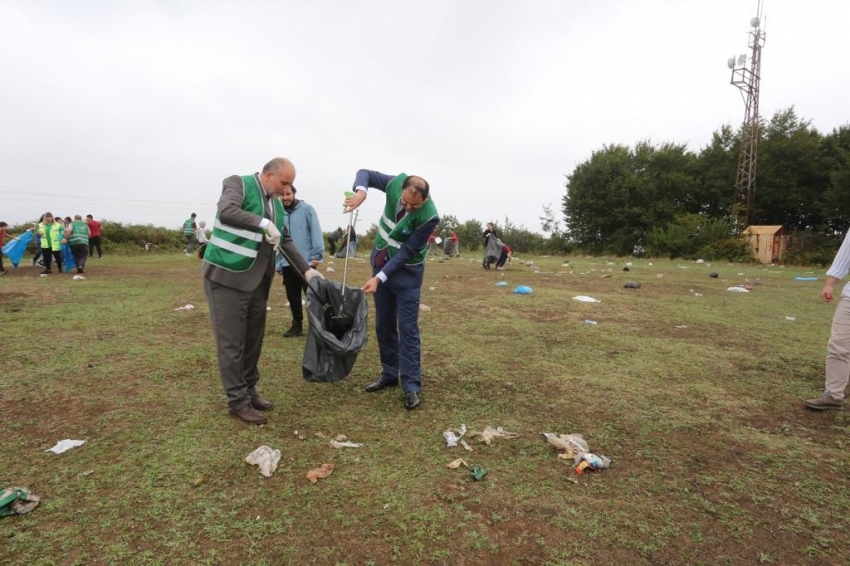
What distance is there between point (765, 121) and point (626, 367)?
100 feet

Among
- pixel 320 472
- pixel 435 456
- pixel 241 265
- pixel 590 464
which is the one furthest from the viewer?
pixel 241 265

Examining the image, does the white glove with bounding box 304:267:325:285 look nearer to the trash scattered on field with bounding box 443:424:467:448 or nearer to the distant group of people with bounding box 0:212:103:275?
the trash scattered on field with bounding box 443:424:467:448

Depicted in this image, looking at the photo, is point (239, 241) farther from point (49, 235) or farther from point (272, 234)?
point (49, 235)

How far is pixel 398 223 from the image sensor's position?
3.41 m

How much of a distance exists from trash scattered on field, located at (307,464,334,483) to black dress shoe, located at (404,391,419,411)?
2.95 ft

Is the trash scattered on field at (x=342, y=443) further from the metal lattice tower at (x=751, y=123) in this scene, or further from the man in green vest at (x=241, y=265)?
the metal lattice tower at (x=751, y=123)

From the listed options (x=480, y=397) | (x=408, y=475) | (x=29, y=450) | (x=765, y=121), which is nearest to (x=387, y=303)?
(x=480, y=397)

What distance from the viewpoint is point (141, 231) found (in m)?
21.4

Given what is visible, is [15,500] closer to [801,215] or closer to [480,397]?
[480,397]

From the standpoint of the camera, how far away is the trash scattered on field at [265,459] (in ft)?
8.14

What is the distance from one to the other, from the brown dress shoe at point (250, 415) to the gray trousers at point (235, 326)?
0.03 meters

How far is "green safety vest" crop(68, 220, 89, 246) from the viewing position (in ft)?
35.7

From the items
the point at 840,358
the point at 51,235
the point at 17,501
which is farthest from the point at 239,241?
the point at 51,235

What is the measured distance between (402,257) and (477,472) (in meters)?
1.53
